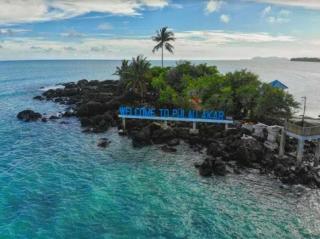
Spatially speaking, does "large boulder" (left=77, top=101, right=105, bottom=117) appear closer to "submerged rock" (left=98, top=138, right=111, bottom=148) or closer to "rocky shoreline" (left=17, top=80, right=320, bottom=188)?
"rocky shoreline" (left=17, top=80, right=320, bottom=188)

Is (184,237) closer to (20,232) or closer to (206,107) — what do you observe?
(20,232)

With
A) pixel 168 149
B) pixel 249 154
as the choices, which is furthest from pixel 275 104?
pixel 168 149

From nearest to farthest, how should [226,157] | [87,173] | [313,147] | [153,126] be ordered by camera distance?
[87,173]
[226,157]
[313,147]
[153,126]

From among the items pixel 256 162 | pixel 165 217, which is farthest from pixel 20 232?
pixel 256 162

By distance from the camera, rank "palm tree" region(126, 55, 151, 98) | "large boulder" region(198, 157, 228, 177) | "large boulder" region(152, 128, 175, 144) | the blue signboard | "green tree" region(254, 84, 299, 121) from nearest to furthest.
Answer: "large boulder" region(198, 157, 228, 177) → "large boulder" region(152, 128, 175, 144) → "green tree" region(254, 84, 299, 121) → the blue signboard → "palm tree" region(126, 55, 151, 98)

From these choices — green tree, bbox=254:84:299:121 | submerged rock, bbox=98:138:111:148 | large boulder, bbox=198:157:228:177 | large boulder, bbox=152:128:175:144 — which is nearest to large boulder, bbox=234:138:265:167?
large boulder, bbox=198:157:228:177

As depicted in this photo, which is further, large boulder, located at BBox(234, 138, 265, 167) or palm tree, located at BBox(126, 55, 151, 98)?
palm tree, located at BBox(126, 55, 151, 98)

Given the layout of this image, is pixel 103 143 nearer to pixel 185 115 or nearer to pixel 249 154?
pixel 185 115
